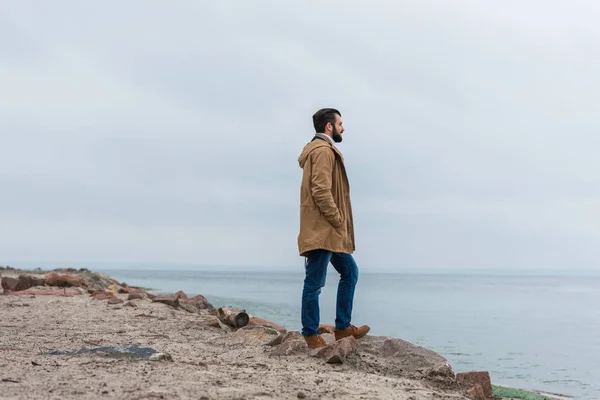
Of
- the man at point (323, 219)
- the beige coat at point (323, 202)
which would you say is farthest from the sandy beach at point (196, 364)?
the beige coat at point (323, 202)

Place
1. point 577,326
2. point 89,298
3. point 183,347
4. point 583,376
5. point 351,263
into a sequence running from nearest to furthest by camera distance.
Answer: point 351,263
point 183,347
point 583,376
point 89,298
point 577,326

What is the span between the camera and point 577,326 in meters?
20.7

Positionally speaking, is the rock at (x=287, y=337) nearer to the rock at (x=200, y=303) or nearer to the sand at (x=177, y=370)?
the sand at (x=177, y=370)

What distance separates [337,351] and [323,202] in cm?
133

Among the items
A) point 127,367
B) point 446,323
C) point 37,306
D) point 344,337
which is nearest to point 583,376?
point 344,337

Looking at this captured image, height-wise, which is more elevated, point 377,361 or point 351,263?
point 351,263

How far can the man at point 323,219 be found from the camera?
19.3 feet

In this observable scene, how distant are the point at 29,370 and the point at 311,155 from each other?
2940 mm

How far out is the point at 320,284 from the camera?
6047 millimetres

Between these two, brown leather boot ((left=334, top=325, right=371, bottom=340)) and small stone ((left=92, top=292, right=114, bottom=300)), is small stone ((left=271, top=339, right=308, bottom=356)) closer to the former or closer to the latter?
brown leather boot ((left=334, top=325, right=371, bottom=340))

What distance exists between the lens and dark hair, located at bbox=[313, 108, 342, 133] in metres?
6.25

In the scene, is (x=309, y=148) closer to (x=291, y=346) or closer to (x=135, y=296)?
(x=291, y=346)

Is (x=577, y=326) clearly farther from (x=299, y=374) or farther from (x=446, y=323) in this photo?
(x=299, y=374)

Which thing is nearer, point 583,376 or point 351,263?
point 351,263
